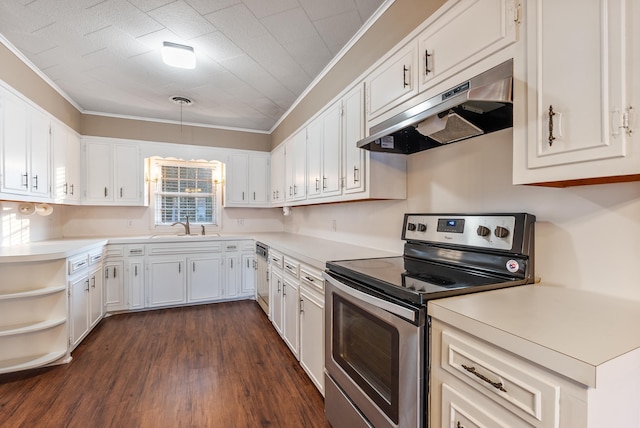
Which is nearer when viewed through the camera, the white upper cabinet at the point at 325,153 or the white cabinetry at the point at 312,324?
the white cabinetry at the point at 312,324

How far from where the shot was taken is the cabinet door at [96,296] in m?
2.98

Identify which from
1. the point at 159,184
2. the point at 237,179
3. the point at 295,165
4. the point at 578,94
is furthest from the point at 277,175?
the point at 578,94

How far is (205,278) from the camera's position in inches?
154

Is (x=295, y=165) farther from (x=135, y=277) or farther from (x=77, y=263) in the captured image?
(x=135, y=277)

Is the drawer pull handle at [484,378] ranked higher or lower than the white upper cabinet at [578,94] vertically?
lower

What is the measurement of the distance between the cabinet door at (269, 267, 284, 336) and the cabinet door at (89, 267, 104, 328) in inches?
70.8

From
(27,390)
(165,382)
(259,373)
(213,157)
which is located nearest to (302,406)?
(259,373)

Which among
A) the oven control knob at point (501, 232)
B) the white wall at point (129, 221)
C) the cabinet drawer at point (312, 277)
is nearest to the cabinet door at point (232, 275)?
the white wall at point (129, 221)

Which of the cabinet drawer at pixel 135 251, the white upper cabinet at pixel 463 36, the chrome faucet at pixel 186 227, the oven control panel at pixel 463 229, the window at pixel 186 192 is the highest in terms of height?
the white upper cabinet at pixel 463 36

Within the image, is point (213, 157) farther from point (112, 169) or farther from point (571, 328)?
point (571, 328)

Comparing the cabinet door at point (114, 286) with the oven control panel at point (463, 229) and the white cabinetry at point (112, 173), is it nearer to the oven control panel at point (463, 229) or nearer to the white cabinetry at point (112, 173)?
the white cabinetry at point (112, 173)

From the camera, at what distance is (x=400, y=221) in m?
2.07

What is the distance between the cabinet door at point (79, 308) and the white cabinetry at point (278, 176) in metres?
2.26

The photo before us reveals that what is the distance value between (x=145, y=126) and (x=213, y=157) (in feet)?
3.16
